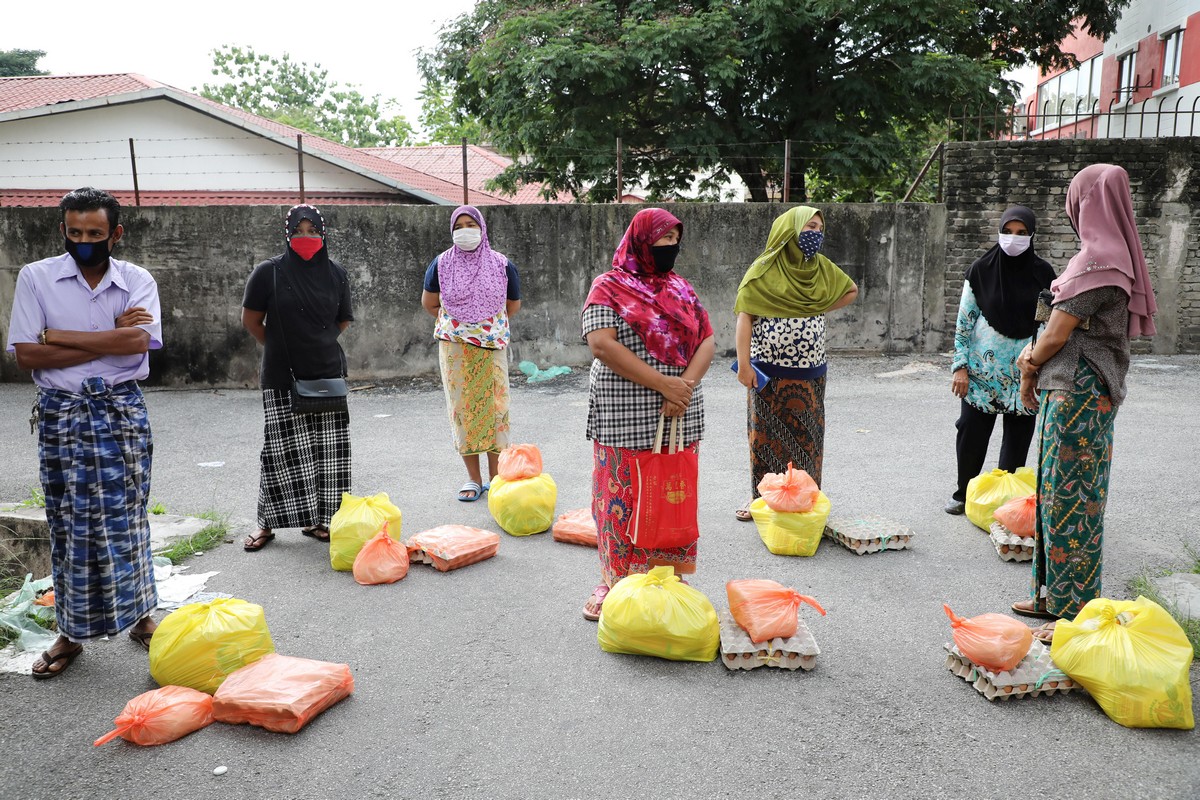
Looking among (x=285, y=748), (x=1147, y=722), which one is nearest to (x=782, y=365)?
(x=1147, y=722)

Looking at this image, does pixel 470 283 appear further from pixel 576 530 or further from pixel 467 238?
pixel 576 530

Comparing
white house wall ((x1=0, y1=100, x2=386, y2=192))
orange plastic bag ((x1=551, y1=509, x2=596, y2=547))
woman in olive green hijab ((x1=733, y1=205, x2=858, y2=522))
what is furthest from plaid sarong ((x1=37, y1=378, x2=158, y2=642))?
white house wall ((x1=0, y1=100, x2=386, y2=192))

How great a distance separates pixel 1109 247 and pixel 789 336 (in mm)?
1717

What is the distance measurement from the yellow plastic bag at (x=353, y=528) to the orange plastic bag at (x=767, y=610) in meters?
1.91

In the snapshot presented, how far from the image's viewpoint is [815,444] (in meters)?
4.75

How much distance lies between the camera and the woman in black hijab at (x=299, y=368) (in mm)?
4461

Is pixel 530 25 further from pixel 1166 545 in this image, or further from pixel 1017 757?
pixel 1017 757

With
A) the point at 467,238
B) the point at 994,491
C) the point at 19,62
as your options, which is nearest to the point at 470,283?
the point at 467,238

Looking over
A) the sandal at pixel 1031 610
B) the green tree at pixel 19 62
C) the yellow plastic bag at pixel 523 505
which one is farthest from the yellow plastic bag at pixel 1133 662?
the green tree at pixel 19 62

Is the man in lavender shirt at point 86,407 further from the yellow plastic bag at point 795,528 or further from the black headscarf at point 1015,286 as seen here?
the black headscarf at point 1015,286

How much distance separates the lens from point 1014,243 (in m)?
4.48

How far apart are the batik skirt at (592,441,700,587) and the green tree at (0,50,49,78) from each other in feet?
101

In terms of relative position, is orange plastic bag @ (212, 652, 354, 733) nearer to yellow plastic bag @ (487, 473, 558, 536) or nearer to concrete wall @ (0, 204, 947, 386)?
yellow plastic bag @ (487, 473, 558, 536)

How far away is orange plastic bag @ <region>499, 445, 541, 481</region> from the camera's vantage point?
4957 mm
